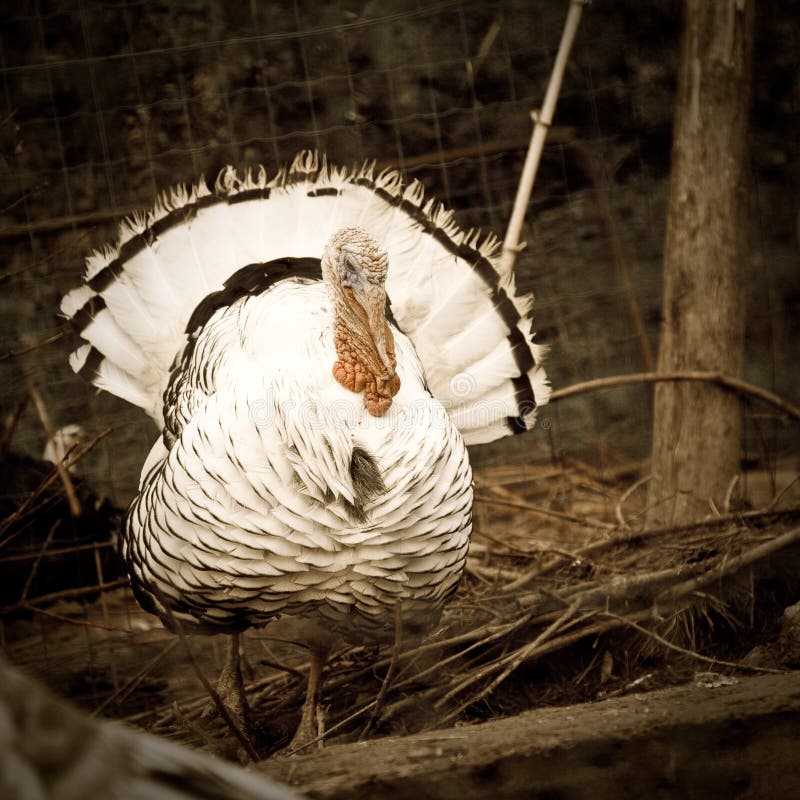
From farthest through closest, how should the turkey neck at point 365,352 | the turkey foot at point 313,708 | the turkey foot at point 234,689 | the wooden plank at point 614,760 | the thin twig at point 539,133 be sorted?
the thin twig at point 539,133 < the turkey foot at point 234,689 < the turkey foot at point 313,708 < the turkey neck at point 365,352 < the wooden plank at point 614,760

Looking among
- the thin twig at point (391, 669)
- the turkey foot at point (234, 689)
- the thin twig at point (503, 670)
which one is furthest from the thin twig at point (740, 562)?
the turkey foot at point (234, 689)

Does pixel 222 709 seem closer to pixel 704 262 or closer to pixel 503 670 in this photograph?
pixel 503 670

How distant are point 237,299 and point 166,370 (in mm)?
338

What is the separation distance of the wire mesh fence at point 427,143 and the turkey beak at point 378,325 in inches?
61.1

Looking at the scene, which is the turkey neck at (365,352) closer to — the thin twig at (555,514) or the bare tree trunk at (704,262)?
the thin twig at (555,514)

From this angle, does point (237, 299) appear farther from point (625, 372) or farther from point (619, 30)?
point (619, 30)

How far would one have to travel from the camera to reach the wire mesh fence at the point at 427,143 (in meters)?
3.91

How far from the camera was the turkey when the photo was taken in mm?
2143

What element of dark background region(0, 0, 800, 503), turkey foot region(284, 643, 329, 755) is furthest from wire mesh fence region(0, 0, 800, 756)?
turkey foot region(284, 643, 329, 755)

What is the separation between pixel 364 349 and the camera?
2.33 meters

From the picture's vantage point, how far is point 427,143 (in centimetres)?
442

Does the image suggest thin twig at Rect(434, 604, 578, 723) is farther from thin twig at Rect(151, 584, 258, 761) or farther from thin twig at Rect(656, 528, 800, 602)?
thin twig at Rect(151, 584, 258, 761)

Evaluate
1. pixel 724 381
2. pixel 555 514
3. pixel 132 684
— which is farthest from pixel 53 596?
pixel 724 381

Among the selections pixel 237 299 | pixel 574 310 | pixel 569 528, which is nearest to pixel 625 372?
pixel 574 310
